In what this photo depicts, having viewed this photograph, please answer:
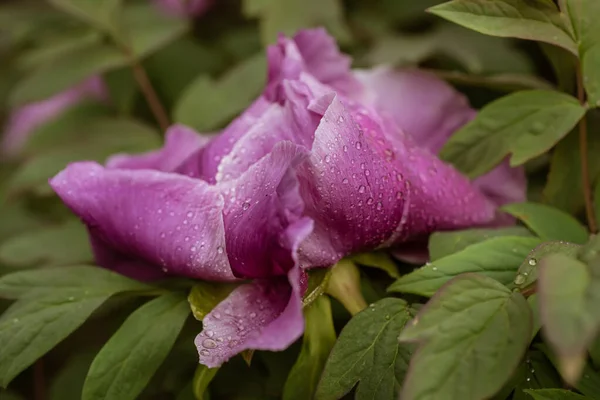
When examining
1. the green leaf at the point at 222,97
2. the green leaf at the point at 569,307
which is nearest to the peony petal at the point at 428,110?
the green leaf at the point at 222,97

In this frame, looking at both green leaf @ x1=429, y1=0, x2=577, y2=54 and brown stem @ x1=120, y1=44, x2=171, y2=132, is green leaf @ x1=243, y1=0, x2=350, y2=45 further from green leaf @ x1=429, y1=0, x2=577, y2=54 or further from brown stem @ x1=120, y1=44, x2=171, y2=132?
green leaf @ x1=429, y1=0, x2=577, y2=54

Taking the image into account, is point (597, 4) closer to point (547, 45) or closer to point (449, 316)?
point (547, 45)

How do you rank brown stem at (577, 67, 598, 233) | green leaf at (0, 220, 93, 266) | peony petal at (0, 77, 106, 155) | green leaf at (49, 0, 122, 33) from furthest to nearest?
1. peony petal at (0, 77, 106, 155)
2. green leaf at (49, 0, 122, 33)
3. green leaf at (0, 220, 93, 266)
4. brown stem at (577, 67, 598, 233)

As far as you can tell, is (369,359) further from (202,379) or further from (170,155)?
(170,155)

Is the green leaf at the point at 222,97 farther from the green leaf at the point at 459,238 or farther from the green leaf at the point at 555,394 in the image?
the green leaf at the point at 555,394

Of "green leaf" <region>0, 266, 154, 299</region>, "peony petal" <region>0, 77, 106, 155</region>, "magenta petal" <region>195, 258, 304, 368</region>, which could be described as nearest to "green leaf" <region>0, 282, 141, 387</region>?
"green leaf" <region>0, 266, 154, 299</region>

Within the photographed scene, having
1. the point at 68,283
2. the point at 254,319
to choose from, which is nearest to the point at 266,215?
the point at 254,319
